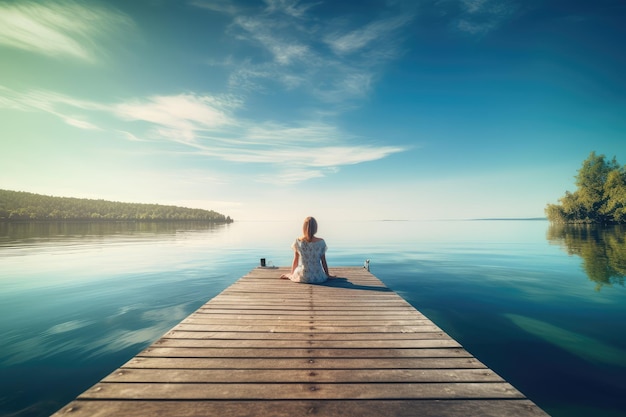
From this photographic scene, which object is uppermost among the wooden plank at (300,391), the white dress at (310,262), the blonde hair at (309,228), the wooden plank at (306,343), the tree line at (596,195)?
the tree line at (596,195)

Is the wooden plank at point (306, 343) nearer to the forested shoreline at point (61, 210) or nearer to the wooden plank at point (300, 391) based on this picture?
the wooden plank at point (300, 391)

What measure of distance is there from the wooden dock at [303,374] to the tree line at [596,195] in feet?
300

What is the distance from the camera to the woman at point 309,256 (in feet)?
28.6

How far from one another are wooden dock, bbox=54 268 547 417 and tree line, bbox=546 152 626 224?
91500 millimetres

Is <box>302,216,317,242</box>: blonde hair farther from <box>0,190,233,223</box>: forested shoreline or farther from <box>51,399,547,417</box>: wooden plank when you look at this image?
<box>0,190,233,223</box>: forested shoreline

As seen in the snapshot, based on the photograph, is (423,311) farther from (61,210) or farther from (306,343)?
(61,210)

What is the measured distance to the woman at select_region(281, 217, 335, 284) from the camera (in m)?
8.71

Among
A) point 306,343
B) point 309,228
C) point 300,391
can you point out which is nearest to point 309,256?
point 309,228

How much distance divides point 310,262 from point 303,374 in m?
5.67

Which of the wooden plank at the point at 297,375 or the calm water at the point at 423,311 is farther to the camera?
the calm water at the point at 423,311

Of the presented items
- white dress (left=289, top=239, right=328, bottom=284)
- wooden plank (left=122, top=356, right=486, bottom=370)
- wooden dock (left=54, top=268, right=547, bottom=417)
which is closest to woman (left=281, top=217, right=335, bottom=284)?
white dress (left=289, top=239, right=328, bottom=284)

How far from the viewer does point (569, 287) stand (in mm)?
13609

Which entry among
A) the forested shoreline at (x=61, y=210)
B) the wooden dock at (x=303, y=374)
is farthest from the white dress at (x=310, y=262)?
the forested shoreline at (x=61, y=210)

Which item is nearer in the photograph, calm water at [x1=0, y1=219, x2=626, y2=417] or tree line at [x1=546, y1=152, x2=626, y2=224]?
calm water at [x1=0, y1=219, x2=626, y2=417]
